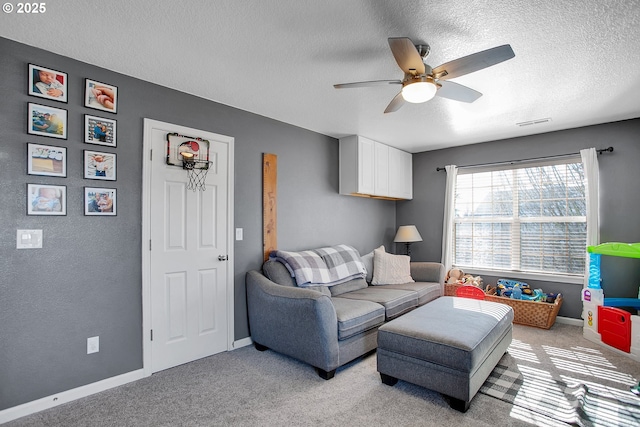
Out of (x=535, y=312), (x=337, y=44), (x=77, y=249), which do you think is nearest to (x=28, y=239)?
(x=77, y=249)

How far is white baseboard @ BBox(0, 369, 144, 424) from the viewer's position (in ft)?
6.74

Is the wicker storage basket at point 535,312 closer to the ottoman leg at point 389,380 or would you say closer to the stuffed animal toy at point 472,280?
the stuffed animal toy at point 472,280

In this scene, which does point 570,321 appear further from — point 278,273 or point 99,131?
point 99,131

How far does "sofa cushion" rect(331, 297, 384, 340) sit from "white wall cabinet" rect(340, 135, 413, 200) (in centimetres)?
168

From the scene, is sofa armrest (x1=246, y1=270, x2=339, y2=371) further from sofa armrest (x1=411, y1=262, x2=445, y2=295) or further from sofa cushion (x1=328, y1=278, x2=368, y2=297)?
sofa armrest (x1=411, y1=262, x2=445, y2=295)

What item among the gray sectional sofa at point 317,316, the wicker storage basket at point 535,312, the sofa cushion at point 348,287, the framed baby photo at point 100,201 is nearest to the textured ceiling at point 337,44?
the framed baby photo at point 100,201

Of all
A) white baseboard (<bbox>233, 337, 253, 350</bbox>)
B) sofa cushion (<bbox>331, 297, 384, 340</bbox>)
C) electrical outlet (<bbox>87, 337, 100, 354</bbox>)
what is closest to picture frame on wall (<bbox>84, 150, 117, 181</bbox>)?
electrical outlet (<bbox>87, 337, 100, 354</bbox>)

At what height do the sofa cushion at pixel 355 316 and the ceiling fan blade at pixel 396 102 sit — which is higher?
the ceiling fan blade at pixel 396 102

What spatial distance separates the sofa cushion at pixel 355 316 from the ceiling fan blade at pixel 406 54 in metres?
1.89

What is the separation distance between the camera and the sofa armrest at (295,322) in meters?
2.57

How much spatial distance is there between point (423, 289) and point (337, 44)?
286cm

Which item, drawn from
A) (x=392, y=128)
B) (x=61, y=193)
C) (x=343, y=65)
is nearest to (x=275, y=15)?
(x=343, y=65)

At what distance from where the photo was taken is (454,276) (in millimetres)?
4711

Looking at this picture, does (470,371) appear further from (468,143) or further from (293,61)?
(468,143)
